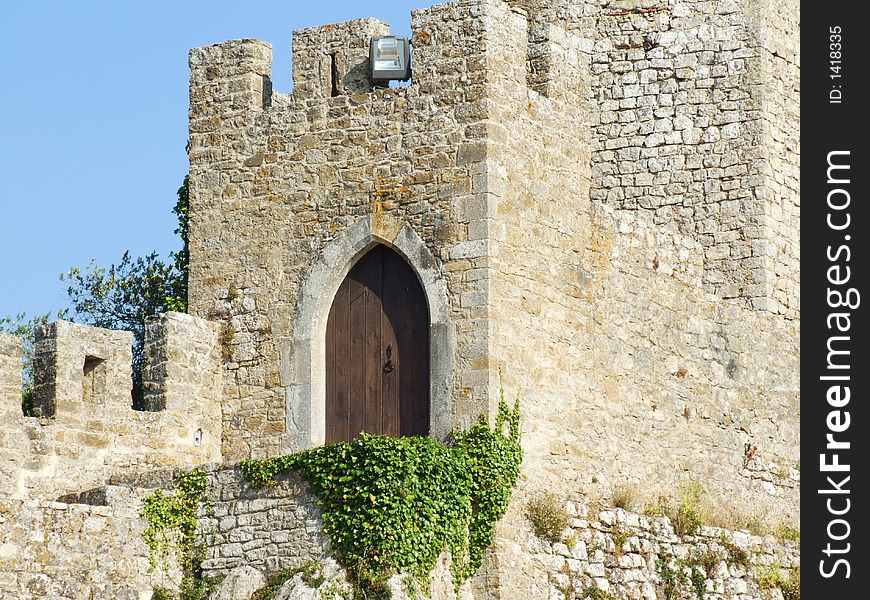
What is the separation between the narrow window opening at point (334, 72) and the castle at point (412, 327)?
0.02m

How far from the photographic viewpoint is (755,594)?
1953cm

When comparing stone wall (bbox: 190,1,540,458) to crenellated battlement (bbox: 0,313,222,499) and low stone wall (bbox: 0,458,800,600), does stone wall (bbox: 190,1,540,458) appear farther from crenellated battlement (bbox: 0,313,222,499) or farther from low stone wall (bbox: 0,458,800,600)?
low stone wall (bbox: 0,458,800,600)

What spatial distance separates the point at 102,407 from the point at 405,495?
3.30 metres

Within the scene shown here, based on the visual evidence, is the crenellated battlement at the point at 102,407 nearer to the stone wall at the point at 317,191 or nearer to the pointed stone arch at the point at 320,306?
the stone wall at the point at 317,191

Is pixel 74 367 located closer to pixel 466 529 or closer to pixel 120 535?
pixel 120 535

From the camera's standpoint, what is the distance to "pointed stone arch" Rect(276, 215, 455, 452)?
18391mm

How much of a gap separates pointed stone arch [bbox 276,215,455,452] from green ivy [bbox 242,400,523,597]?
4.51 ft

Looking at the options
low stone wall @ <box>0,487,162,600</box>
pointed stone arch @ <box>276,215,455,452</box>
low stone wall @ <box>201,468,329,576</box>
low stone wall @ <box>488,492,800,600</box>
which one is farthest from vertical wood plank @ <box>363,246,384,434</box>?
low stone wall @ <box>0,487,162,600</box>

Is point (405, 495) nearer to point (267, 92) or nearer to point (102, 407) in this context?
point (102, 407)

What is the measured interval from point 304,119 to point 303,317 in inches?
78.6

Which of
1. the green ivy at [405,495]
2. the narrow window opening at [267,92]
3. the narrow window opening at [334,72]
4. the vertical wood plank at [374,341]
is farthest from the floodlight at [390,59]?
the green ivy at [405,495]

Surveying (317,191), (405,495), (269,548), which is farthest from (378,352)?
(269,548)

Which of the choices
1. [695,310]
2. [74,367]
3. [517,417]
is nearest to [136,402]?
[74,367]

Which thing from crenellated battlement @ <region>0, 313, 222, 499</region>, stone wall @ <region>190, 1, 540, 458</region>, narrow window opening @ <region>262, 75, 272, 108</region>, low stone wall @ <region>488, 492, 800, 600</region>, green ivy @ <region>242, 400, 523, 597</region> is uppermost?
narrow window opening @ <region>262, 75, 272, 108</region>
